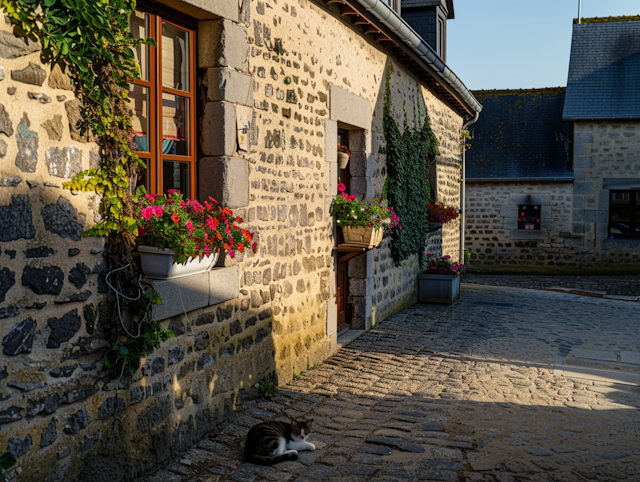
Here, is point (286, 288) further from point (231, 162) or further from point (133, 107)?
Answer: point (133, 107)

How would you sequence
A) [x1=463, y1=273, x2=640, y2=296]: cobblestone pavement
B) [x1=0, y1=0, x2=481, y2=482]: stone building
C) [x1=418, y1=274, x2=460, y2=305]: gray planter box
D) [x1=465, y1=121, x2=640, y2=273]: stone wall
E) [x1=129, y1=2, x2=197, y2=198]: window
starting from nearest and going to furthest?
[x1=0, y1=0, x2=481, y2=482]: stone building
[x1=129, y1=2, x2=197, y2=198]: window
[x1=418, y1=274, x2=460, y2=305]: gray planter box
[x1=463, y1=273, x2=640, y2=296]: cobblestone pavement
[x1=465, y1=121, x2=640, y2=273]: stone wall

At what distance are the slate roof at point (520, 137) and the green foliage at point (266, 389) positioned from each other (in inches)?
565

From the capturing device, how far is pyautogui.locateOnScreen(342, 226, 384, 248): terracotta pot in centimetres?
687

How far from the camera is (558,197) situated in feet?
58.4

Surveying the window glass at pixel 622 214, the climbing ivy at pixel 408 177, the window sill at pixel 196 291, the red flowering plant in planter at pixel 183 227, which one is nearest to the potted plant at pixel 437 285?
the climbing ivy at pixel 408 177

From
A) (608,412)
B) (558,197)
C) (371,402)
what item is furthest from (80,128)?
(558,197)

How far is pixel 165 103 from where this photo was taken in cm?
423

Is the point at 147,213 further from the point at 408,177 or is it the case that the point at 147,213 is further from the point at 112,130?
the point at 408,177

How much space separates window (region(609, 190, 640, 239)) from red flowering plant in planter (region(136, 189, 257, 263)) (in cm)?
1562

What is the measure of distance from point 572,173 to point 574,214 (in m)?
1.12

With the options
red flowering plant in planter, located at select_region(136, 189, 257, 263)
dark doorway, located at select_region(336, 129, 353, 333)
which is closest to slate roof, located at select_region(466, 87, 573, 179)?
dark doorway, located at select_region(336, 129, 353, 333)

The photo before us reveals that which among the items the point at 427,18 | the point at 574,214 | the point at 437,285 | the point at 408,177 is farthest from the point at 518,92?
the point at 408,177

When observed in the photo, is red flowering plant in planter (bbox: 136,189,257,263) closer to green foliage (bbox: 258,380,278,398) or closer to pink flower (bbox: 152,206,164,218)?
pink flower (bbox: 152,206,164,218)

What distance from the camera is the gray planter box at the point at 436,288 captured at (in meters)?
10.6
